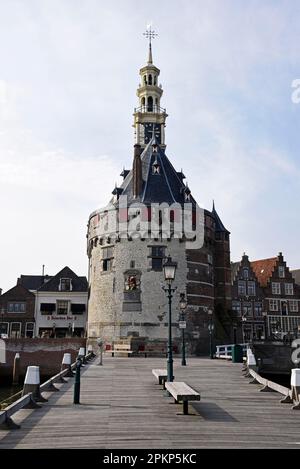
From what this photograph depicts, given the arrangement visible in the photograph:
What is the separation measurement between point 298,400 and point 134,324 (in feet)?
84.1

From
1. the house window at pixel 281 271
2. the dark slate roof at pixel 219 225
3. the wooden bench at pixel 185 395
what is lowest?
the wooden bench at pixel 185 395

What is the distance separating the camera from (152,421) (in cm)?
878

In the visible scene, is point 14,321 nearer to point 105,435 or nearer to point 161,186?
point 161,186

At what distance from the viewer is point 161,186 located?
39812 mm

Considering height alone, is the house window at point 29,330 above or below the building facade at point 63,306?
below

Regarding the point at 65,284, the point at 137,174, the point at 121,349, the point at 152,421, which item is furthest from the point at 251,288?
the point at 152,421

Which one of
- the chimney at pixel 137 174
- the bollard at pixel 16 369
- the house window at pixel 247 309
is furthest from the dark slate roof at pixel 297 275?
the bollard at pixel 16 369

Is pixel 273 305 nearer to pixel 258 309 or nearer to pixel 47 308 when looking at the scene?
pixel 258 309

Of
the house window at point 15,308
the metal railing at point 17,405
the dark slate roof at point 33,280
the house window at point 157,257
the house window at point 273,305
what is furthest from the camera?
the dark slate roof at point 33,280

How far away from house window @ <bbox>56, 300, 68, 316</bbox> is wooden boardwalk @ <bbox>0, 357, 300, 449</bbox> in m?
33.7

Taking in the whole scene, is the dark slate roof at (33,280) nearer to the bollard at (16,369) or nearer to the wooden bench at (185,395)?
the bollard at (16,369)

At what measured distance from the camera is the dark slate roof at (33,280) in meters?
54.2

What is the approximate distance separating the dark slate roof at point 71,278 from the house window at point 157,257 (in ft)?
45.4

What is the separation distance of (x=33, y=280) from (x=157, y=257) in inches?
941
